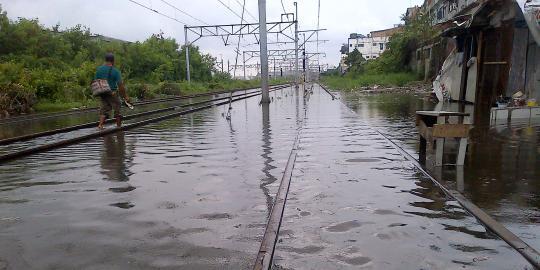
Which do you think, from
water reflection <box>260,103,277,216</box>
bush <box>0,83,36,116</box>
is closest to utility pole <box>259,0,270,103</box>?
water reflection <box>260,103,277,216</box>

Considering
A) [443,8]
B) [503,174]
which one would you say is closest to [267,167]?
[503,174]

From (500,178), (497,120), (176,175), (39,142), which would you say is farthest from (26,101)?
(500,178)

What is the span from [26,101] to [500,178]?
21.1 metres

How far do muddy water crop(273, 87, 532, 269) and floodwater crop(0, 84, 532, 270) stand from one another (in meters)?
0.01

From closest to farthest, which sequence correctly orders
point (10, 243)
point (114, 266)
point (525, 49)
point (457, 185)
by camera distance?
1. point (114, 266)
2. point (10, 243)
3. point (457, 185)
4. point (525, 49)

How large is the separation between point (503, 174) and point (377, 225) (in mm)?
2831

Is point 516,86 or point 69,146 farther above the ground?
point 516,86

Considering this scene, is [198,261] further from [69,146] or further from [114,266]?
[69,146]

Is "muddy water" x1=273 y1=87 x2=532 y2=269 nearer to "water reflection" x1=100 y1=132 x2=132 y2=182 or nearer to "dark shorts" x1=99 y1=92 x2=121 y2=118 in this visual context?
"water reflection" x1=100 y1=132 x2=132 y2=182

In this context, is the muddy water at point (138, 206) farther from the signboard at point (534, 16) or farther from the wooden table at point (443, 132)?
the signboard at point (534, 16)

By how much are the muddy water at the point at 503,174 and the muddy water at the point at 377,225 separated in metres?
0.33

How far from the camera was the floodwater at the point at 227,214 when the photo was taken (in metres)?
3.42

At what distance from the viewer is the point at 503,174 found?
596 cm

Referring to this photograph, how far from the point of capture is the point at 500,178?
5742 mm
